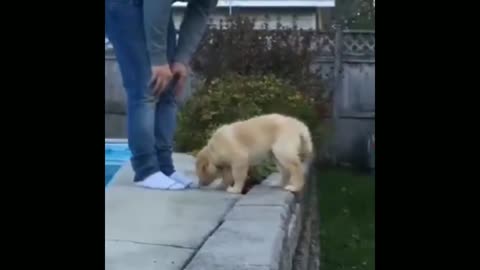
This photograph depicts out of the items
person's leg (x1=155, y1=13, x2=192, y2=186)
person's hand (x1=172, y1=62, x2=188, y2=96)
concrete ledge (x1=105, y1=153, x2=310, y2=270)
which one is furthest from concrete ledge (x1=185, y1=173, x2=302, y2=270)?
person's hand (x1=172, y1=62, x2=188, y2=96)

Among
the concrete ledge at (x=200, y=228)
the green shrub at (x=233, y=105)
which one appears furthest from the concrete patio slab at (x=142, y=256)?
the green shrub at (x=233, y=105)

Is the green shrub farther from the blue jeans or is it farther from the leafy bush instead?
the blue jeans

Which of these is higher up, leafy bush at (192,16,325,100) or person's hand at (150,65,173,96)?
leafy bush at (192,16,325,100)

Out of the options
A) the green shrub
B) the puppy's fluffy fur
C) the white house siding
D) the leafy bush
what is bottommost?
the puppy's fluffy fur

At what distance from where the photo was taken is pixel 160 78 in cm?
228

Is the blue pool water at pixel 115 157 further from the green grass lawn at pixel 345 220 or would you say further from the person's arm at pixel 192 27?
the green grass lawn at pixel 345 220

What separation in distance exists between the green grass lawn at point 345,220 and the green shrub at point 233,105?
0.31 metres

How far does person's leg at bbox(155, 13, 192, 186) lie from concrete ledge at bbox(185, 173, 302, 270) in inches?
10.3

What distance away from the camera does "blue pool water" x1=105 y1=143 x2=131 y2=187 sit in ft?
6.27

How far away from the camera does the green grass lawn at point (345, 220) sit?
2.08m
